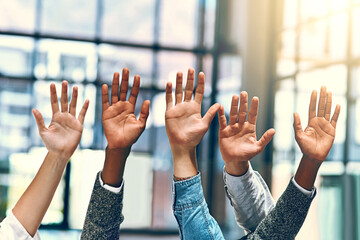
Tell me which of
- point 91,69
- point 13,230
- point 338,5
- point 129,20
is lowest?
point 13,230

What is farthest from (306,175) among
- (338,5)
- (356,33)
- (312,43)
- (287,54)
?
(287,54)

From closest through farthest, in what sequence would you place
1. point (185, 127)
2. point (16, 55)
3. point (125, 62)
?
point (185, 127) → point (16, 55) → point (125, 62)

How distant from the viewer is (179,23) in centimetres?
468

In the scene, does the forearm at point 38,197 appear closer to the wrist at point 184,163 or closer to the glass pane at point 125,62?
the wrist at point 184,163

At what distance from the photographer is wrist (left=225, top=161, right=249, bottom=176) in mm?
1046

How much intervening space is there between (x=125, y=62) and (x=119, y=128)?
139 inches

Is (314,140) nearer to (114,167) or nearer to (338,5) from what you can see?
(114,167)

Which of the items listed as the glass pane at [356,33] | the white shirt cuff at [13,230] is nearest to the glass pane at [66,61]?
the glass pane at [356,33]

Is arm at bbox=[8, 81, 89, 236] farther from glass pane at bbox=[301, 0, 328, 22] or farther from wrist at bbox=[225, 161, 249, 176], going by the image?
glass pane at bbox=[301, 0, 328, 22]

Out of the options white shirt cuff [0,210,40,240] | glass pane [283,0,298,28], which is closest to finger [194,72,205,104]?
white shirt cuff [0,210,40,240]

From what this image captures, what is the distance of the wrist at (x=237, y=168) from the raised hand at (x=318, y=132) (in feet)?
0.43

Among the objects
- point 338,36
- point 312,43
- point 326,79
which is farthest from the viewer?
point 312,43

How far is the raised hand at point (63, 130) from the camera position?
→ 1.01 metres

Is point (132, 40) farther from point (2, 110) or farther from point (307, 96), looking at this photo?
point (307, 96)
